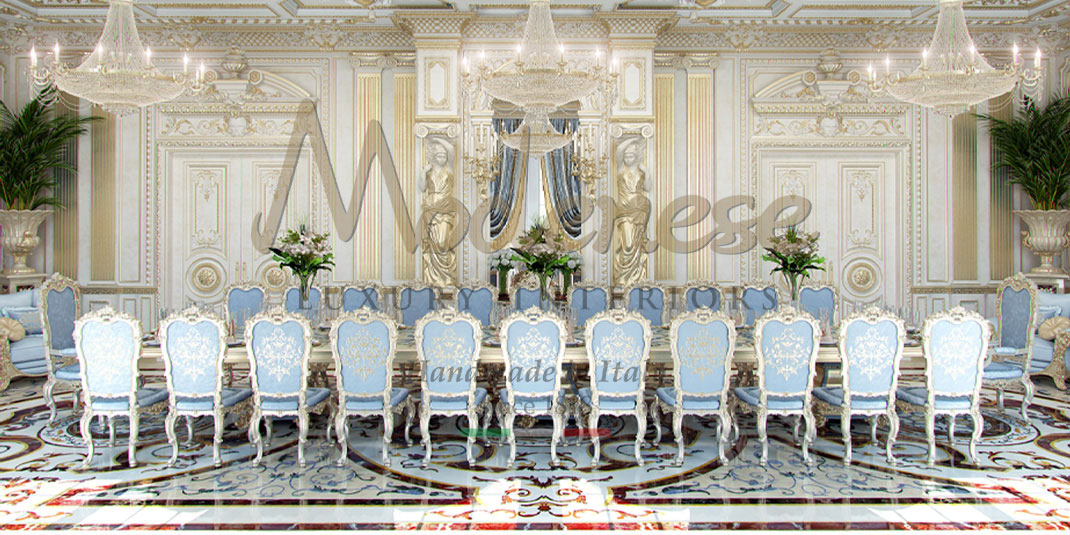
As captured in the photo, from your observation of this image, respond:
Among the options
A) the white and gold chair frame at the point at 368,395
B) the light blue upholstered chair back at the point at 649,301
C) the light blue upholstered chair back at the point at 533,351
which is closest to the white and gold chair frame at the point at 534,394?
the light blue upholstered chair back at the point at 533,351

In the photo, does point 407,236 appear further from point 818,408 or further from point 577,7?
point 818,408

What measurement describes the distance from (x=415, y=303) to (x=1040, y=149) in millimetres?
6391

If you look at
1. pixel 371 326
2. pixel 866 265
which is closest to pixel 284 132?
pixel 371 326

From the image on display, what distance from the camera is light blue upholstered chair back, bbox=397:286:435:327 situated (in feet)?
19.1

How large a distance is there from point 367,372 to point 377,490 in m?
0.65

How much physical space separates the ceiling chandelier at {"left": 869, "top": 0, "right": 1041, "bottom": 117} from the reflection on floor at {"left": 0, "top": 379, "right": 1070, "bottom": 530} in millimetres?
2180

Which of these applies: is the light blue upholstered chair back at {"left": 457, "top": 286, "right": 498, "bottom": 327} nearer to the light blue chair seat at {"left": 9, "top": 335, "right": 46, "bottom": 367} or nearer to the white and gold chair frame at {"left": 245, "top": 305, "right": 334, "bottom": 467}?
the white and gold chair frame at {"left": 245, "top": 305, "right": 334, "bottom": 467}

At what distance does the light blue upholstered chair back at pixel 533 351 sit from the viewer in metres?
3.83

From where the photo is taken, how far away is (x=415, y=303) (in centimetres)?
580

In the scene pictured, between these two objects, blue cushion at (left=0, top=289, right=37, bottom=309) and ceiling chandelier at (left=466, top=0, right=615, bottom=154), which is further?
blue cushion at (left=0, top=289, right=37, bottom=309)

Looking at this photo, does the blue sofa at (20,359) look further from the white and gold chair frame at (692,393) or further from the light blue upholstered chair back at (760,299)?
the light blue upholstered chair back at (760,299)

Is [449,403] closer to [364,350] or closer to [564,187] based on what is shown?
[364,350]

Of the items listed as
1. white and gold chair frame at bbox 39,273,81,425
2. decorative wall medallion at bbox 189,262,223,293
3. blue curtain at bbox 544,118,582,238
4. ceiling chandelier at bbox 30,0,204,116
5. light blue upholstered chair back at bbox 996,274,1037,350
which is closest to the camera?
ceiling chandelier at bbox 30,0,204,116

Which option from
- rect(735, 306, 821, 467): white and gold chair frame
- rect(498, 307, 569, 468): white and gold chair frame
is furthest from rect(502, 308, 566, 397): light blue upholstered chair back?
rect(735, 306, 821, 467): white and gold chair frame
